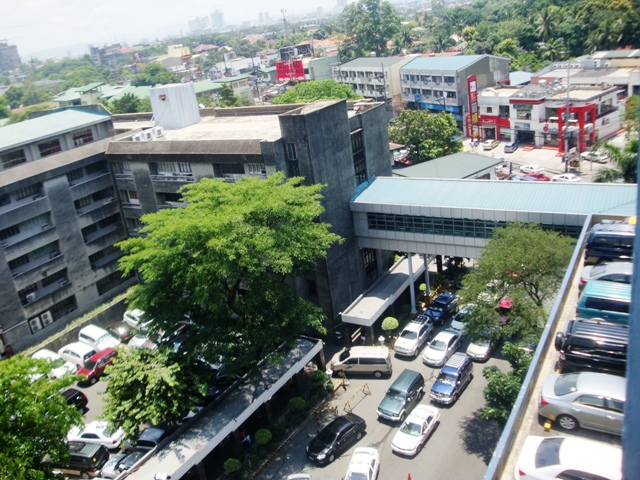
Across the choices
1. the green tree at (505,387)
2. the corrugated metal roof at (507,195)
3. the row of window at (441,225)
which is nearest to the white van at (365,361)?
the green tree at (505,387)

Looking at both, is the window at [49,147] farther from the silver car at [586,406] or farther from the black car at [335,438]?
the silver car at [586,406]

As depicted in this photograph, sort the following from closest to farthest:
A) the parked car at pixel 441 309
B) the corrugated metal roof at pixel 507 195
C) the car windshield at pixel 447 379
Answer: the car windshield at pixel 447 379
the corrugated metal roof at pixel 507 195
the parked car at pixel 441 309

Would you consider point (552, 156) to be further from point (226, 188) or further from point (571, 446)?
point (571, 446)

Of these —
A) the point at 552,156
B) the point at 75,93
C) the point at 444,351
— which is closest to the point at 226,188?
the point at 444,351

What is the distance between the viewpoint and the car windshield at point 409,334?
28172mm

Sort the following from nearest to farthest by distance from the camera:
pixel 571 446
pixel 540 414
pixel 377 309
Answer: pixel 571 446 < pixel 540 414 < pixel 377 309

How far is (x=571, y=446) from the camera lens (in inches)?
396

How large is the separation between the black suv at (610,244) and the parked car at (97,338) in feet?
85.7

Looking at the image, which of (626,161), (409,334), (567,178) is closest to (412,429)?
(409,334)

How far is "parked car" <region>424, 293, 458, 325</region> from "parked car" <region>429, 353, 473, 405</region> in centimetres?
506

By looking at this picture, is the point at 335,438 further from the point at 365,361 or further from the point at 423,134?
the point at 423,134

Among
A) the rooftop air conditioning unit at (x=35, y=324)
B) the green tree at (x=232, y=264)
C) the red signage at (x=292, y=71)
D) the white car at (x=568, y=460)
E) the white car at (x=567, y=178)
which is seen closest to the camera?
the white car at (x=568, y=460)

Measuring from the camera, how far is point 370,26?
119 m

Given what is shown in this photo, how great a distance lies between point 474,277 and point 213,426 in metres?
12.1
